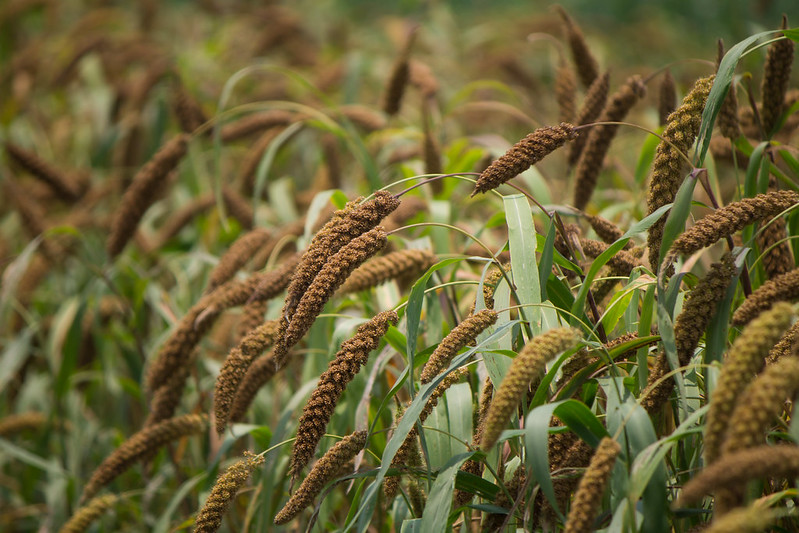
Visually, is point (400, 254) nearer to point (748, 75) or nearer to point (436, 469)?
point (436, 469)

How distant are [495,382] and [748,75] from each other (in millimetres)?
1208

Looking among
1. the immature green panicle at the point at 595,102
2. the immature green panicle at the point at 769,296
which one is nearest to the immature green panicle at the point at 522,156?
the immature green panicle at the point at 769,296

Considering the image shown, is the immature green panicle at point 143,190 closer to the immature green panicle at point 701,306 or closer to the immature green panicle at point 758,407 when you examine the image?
the immature green panicle at point 701,306

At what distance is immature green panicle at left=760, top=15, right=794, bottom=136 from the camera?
1.81m

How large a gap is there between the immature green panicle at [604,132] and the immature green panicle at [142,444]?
4.21 feet

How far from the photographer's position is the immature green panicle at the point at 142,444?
1880 mm

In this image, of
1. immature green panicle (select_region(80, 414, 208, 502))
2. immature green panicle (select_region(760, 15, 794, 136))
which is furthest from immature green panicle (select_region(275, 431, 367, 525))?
immature green panicle (select_region(760, 15, 794, 136))

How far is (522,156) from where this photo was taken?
1.30 meters

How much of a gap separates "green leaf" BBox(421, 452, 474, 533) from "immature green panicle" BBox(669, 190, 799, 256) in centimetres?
56

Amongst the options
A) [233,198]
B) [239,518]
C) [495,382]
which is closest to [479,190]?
[495,382]

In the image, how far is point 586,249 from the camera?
1.68 m

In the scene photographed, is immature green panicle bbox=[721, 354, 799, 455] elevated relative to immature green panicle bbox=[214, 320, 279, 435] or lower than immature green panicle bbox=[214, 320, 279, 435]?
elevated

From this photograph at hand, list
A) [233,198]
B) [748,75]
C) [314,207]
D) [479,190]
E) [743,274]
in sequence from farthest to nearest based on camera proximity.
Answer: [233,198] → [314,207] → [748,75] → [743,274] → [479,190]

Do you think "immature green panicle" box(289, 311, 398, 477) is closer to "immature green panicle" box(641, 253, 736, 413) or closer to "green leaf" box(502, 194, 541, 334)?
"green leaf" box(502, 194, 541, 334)
